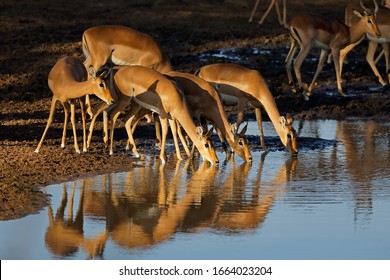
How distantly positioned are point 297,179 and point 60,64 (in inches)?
142

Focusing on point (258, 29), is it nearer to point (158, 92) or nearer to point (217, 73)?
point (217, 73)

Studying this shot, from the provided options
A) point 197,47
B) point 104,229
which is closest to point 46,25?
point 197,47

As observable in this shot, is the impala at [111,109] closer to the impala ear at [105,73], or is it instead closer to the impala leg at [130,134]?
the impala leg at [130,134]

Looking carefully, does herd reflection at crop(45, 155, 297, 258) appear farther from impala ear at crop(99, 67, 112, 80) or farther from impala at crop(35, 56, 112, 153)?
impala ear at crop(99, 67, 112, 80)

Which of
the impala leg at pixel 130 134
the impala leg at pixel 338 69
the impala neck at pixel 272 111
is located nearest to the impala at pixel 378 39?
the impala leg at pixel 338 69

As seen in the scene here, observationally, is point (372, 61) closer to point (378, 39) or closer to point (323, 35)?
point (378, 39)

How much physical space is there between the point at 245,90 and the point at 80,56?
6.63m

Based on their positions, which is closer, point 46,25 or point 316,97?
point 316,97

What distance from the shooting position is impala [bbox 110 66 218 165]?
1304cm

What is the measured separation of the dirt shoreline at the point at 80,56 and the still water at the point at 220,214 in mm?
493

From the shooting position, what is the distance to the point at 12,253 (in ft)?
28.8

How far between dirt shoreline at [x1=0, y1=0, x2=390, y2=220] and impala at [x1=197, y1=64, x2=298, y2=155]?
1.18 metres

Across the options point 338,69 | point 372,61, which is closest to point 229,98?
point 338,69

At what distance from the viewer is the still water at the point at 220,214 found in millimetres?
9039
